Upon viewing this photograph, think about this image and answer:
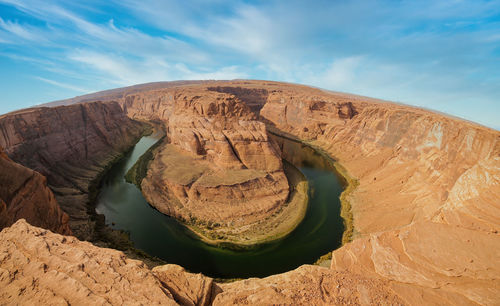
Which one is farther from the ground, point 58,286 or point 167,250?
point 58,286

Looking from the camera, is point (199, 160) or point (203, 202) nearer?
point (203, 202)

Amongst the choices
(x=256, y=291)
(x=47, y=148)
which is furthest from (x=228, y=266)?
(x=47, y=148)

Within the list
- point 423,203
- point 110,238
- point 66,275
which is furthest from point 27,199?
point 423,203

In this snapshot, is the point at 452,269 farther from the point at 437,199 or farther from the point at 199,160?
the point at 199,160

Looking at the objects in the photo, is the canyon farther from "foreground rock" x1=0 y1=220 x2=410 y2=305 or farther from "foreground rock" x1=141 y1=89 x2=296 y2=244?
"foreground rock" x1=141 y1=89 x2=296 y2=244

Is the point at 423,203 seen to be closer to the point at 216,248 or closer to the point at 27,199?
the point at 216,248

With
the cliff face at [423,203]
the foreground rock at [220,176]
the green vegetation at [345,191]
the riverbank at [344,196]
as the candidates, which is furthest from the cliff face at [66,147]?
the green vegetation at [345,191]
